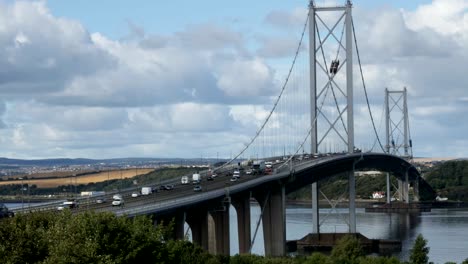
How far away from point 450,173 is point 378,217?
150ft

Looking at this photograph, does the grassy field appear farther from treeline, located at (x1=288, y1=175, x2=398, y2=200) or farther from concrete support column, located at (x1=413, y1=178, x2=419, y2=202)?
concrete support column, located at (x1=413, y1=178, x2=419, y2=202)

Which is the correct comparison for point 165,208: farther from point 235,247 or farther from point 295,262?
point 235,247

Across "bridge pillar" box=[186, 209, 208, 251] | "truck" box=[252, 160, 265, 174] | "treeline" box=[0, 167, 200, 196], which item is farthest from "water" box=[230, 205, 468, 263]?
"treeline" box=[0, 167, 200, 196]

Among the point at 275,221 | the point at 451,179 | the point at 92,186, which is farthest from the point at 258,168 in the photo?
the point at 451,179

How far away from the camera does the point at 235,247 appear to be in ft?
230

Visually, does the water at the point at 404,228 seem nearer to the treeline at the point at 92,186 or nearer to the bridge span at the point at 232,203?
the bridge span at the point at 232,203

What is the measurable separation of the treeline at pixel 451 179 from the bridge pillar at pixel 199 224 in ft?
332

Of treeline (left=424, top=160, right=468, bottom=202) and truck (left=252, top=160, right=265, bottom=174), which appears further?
treeline (left=424, top=160, right=468, bottom=202)

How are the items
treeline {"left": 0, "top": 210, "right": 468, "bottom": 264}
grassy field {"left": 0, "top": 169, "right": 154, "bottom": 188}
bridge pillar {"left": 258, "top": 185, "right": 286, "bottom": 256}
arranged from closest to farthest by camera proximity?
treeline {"left": 0, "top": 210, "right": 468, "bottom": 264}, bridge pillar {"left": 258, "top": 185, "right": 286, "bottom": 256}, grassy field {"left": 0, "top": 169, "right": 154, "bottom": 188}

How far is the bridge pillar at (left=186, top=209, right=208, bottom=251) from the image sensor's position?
52.1 meters

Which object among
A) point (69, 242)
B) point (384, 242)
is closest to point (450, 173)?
point (384, 242)

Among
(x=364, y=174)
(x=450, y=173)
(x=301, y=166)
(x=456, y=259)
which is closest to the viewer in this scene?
(x=456, y=259)

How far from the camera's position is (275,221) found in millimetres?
66312

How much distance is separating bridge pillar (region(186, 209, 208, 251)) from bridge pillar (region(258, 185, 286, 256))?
1156cm
